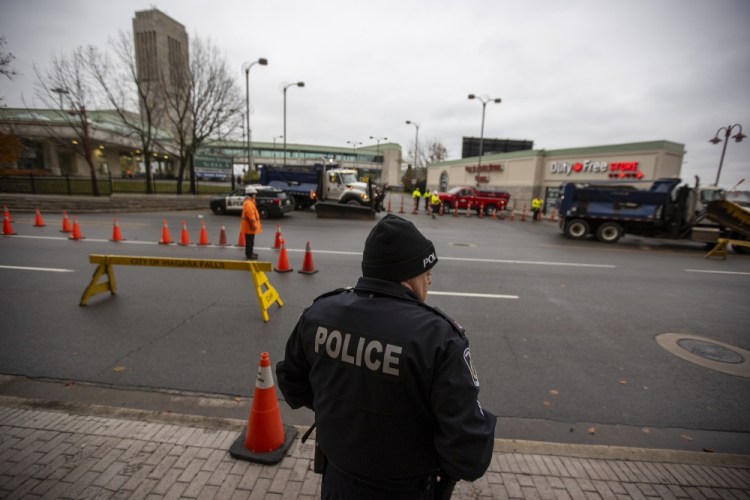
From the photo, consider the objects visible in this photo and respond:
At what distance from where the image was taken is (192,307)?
5.94 meters

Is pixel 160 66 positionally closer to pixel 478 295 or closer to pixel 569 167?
pixel 478 295

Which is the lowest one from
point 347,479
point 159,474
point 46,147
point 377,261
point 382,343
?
point 159,474

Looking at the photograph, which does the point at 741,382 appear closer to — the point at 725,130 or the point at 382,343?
the point at 382,343

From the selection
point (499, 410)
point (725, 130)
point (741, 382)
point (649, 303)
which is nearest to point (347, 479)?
point (499, 410)

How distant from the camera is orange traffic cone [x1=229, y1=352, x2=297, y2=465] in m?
2.79

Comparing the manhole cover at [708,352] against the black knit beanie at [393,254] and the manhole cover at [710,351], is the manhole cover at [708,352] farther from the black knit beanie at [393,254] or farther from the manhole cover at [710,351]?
the black knit beanie at [393,254]

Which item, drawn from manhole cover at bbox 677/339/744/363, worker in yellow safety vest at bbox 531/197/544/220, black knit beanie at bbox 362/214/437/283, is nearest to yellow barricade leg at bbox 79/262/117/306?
black knit beanie at bbox 362/214/437/283

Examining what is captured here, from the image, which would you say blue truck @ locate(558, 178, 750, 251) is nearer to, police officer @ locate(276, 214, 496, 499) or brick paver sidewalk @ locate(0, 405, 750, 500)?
brick paver sidewalk @ locate(0, 405, 750, 500)

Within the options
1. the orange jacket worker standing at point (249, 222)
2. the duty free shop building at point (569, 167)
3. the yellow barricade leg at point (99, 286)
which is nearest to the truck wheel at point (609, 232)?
the duty free shop building at point (569, 167)

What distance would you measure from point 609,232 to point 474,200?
11830 mm

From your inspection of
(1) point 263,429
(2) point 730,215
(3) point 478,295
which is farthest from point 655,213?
(1) point 263,429

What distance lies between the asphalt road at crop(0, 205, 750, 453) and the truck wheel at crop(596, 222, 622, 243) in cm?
544

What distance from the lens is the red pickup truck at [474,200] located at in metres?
26.8

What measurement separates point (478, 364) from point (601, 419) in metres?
1.30
